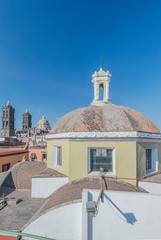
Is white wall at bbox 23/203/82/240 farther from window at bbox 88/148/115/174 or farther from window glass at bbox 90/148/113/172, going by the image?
window glass at bbox 90/148/113/172

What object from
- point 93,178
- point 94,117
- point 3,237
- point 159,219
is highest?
point 94,117

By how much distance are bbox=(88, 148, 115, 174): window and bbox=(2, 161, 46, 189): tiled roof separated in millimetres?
5571

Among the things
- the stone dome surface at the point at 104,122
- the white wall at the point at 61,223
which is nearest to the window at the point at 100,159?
the stone dome surface at the point at 104,122

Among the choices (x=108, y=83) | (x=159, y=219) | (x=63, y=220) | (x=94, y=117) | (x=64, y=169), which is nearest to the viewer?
(x=159, y=219)

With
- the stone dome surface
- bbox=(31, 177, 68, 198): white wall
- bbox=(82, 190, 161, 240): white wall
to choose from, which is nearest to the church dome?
bbox=(31, 177, 68, 198): white wall

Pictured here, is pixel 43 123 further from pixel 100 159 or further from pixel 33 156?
pixel 100 159

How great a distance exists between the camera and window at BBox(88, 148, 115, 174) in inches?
298

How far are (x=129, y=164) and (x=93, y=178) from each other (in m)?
2.10

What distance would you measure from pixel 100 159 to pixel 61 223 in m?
3.58

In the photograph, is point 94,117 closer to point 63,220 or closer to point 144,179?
point 144,179

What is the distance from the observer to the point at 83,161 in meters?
7.39

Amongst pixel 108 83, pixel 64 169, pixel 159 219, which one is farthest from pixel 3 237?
pixel 108 83

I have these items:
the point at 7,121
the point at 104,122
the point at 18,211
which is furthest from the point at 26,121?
the point at 104,122

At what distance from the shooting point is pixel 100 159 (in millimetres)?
7684
